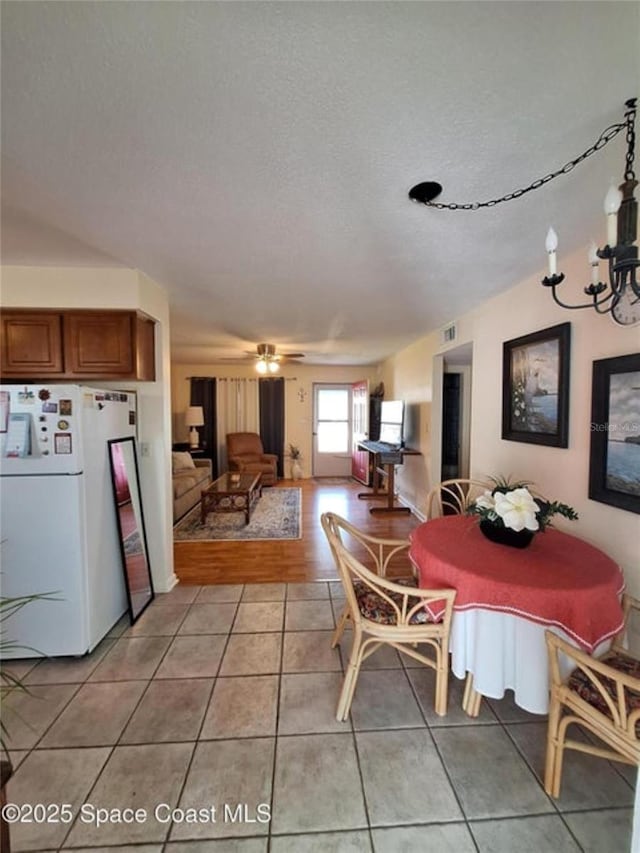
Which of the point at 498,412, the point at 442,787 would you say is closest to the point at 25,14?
the point at 442,787

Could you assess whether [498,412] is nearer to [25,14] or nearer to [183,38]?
[183,38]

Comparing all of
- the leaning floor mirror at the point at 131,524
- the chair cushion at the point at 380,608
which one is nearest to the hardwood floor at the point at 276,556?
the leaning floor mirror at the point at 131,524

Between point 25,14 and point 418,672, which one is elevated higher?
point 25,14

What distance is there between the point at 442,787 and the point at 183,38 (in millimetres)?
2570

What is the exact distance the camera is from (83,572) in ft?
6.87

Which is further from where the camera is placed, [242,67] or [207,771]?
[207,771]

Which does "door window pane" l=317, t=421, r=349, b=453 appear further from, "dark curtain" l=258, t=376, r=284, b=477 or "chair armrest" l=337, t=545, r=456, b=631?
"chair armrest" l=337, t=545, r=456, b=631

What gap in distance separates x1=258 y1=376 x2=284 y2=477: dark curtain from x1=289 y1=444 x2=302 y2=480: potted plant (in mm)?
342

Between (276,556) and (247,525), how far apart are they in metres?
1.02

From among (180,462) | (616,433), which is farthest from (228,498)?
(616,433)

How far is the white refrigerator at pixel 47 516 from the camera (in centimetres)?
201

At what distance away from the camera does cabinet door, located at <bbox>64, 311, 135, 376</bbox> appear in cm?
244

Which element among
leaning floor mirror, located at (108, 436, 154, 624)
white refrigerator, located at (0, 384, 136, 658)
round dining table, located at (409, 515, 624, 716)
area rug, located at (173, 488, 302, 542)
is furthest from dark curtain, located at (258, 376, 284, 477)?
round dining table, located at (409, 515, 624, 716)

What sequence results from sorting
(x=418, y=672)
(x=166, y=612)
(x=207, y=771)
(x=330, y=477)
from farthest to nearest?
(x=330, y=477) < (x=166, y=612) < (x=418, y=672) < (x=207, y=771)
